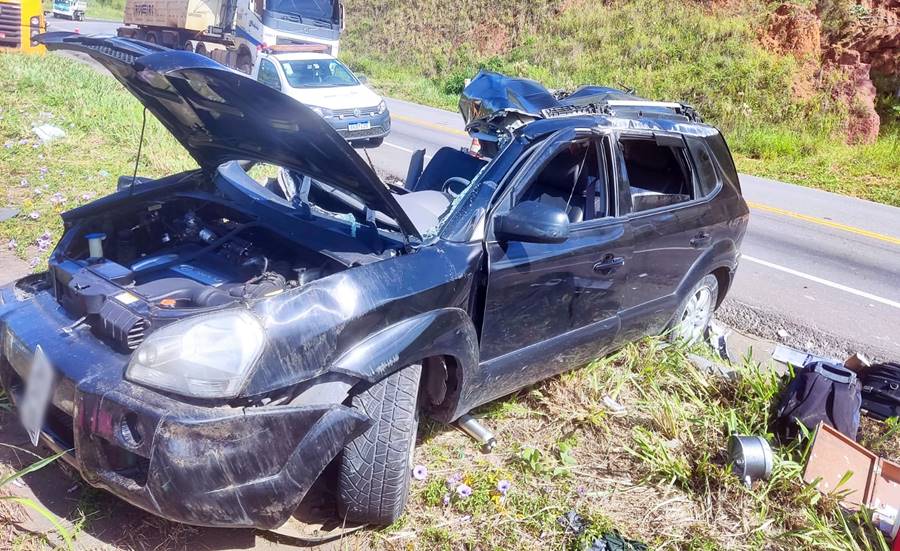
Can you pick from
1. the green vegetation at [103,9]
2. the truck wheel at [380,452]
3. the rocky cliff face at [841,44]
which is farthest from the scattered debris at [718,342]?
the green vegetation at [103,9]

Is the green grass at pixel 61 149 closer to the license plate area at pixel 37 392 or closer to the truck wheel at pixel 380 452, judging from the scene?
the license plate area at pixel 37 392

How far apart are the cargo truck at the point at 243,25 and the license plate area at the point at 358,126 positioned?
7.89 meters

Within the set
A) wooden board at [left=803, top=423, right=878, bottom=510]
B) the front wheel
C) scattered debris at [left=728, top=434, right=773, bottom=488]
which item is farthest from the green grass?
wooden board at [left=803, top=423, right=878, bottom=510]

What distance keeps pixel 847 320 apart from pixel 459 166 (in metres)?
4.30

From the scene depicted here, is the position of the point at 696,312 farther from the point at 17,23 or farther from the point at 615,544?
the point at 17,23

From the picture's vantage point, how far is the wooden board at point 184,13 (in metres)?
21.0

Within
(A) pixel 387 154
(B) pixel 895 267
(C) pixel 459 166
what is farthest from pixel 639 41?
(C) pixel 459 166

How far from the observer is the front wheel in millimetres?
4665

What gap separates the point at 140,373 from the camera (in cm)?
235

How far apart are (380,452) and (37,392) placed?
1.29m

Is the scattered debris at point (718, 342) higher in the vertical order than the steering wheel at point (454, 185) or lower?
lower

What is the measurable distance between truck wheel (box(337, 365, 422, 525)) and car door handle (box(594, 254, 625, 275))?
4.19ft

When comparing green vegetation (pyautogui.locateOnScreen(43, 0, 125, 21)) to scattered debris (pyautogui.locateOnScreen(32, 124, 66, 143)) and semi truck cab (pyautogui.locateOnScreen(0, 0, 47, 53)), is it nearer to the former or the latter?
semi truck cab (pyautogui.locateOnScreen(0, 0, 47, 53))

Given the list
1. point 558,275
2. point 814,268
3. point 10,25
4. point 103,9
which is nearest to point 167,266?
point 558,275
